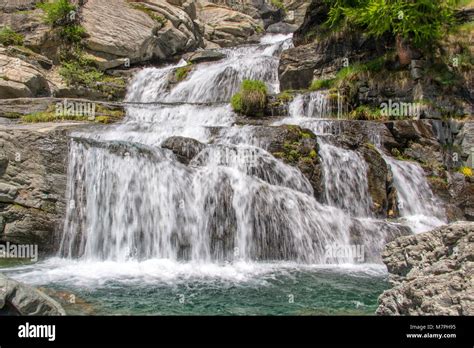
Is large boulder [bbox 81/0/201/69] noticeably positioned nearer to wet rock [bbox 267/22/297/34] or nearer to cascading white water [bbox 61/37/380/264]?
wet rock [bbox 267/22/297/34]

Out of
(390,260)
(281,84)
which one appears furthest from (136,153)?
(281,84)

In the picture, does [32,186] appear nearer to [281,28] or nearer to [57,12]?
[57,12]

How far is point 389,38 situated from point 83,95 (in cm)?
1522

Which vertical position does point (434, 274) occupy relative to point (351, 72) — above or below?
below

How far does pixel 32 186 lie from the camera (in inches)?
392

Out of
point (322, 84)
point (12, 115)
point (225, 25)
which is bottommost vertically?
point (12, 115)

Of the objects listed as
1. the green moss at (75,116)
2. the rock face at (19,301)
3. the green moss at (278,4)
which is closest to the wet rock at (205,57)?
the green moss at (75,116)

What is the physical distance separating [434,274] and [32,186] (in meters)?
8.96

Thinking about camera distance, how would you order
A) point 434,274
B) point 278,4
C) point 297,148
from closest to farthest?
point 434,274 < point 297,148 < point 278,4

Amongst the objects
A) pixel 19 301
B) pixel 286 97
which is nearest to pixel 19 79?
pixel 286 97

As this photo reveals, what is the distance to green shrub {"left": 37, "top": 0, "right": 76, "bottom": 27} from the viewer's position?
2211 centimetres

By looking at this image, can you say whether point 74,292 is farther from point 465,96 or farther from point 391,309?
point 465,96

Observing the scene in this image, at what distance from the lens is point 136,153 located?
10750mm

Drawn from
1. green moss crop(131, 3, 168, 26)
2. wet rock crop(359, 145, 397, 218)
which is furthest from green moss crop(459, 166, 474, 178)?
green moss crop(131, 3, 168, 26)
